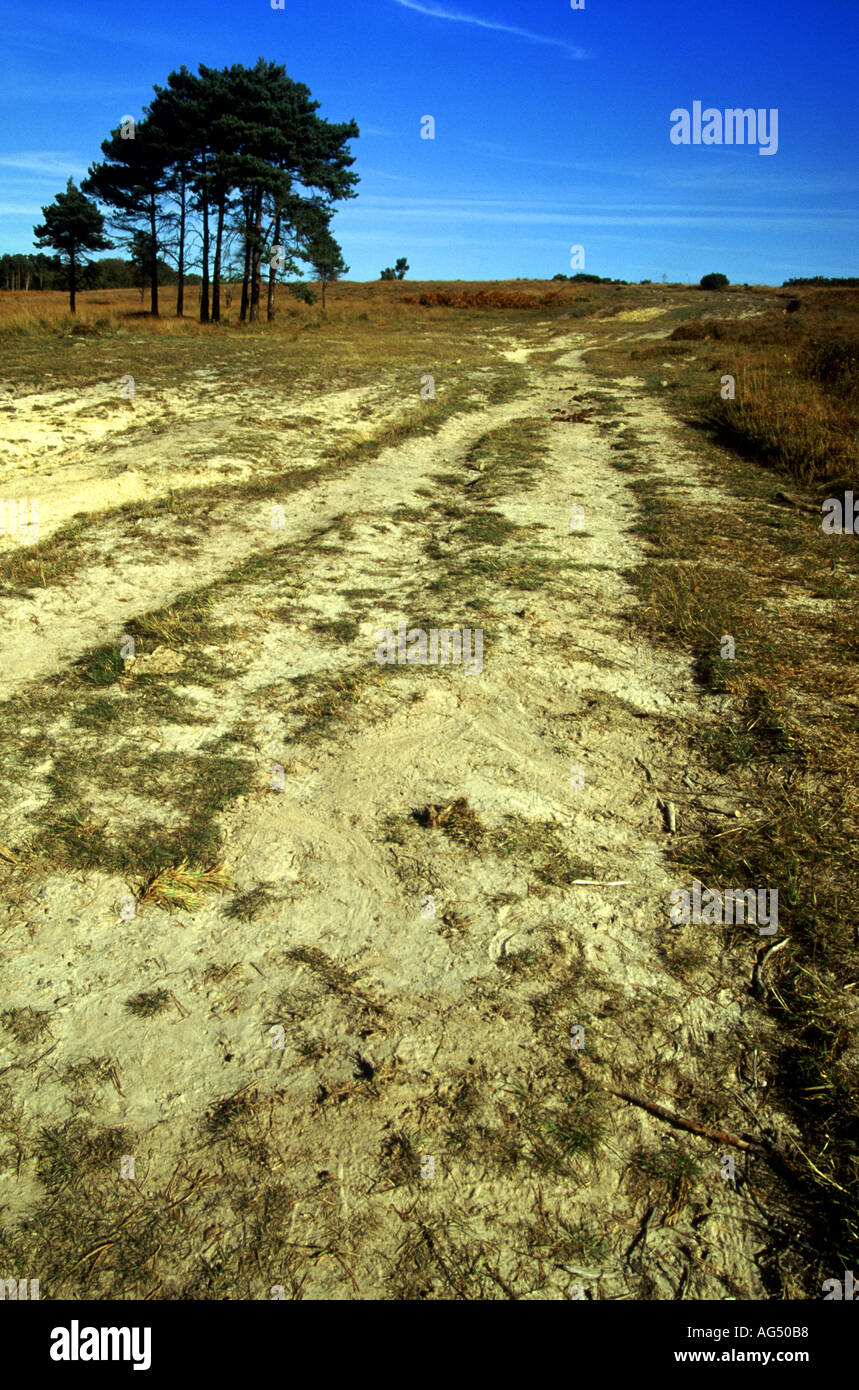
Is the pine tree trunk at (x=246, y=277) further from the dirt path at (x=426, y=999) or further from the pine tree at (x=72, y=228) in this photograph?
the dirt path at (x=426, y=999)

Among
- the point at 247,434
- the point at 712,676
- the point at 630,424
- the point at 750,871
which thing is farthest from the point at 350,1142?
the point at 630,424

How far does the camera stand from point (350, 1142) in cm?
254

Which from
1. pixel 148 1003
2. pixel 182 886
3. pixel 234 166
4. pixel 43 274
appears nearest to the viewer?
pixel 148 1003

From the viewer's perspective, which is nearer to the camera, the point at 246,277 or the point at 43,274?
the point at 246,277

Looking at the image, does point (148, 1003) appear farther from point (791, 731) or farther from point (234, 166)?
point (234, 166)

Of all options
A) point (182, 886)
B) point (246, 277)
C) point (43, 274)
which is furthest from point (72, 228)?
point (182, 886)

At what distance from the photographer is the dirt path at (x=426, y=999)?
229cm

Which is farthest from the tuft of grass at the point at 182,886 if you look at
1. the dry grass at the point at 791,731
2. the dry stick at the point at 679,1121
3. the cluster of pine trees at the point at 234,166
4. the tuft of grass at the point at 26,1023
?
the cluster of pine trees at the point at 234,166

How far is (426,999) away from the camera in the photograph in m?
3.07

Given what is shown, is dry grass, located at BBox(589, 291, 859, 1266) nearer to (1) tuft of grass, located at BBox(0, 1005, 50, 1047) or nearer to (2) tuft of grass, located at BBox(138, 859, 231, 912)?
(2) tuft of grass, located at BBox(138, 859, 231, 912)

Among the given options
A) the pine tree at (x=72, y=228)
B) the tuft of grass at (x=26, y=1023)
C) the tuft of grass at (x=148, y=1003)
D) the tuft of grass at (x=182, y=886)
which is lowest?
the tuft of grass at (x=26, y=1023)

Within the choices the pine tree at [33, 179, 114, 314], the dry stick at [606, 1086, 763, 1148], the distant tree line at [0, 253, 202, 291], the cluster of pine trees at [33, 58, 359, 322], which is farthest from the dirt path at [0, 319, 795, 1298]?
the distant tree line at [0, 253, 202, 291]

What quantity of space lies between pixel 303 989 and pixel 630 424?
1403cm
